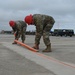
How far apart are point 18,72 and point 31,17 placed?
672cm

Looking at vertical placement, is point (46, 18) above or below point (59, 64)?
above

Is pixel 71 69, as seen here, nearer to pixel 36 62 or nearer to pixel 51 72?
pixel 51 72

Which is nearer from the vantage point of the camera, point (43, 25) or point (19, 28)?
point (43, 25)

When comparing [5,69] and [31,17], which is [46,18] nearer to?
[31,17]

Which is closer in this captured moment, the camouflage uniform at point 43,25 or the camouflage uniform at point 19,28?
the camouflage uniform at point 43,25

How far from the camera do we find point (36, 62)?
37.8ft

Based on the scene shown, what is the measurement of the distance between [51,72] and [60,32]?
5256 centimetres

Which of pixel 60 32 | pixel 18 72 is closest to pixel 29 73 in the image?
pixel 18 72

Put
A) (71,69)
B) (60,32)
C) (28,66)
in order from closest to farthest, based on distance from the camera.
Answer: (71,69), (28,66), (60,32)

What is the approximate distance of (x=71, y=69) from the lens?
32.2 feet

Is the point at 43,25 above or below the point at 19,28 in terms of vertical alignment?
above

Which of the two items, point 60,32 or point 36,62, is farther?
point 60,32

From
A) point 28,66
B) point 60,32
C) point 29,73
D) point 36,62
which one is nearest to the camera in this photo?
point 29,73

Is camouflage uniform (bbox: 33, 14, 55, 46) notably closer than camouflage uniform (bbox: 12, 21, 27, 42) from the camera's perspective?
Yes
